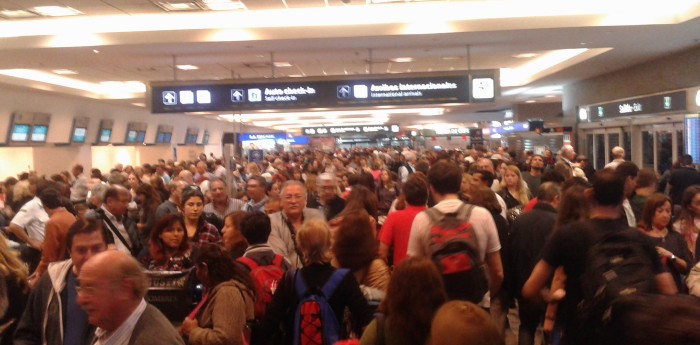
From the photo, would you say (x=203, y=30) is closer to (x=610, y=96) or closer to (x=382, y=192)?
(x=382, y=192)

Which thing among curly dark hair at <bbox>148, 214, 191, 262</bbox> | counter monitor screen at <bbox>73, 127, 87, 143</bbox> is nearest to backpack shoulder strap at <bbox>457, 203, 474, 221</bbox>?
curly dark hair at <bbox>148, 214, 191, 262</bbox>

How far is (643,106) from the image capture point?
1271 centimetres

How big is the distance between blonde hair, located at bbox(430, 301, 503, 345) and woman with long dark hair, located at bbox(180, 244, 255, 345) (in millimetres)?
1542

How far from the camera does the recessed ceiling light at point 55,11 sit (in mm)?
8302

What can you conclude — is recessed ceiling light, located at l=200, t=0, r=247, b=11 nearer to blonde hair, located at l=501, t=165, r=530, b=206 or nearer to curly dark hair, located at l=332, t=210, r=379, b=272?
blonde hair, located at l=501, t=165, r=530, b=206

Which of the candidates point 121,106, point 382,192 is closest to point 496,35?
point 382,192

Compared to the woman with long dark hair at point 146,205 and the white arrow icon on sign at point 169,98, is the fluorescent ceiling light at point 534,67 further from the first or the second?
the woman with long dark hair at point 146,205

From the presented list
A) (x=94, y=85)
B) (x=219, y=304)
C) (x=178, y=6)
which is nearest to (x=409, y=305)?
(x=219, y=304)

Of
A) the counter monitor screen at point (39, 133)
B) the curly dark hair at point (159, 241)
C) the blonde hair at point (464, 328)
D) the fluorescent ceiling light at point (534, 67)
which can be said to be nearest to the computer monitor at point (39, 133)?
the counter monitor screen at point (39, 133)

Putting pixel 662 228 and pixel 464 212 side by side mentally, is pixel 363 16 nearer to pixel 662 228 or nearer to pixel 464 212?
pixel 662 228

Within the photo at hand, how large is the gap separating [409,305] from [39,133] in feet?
54.9

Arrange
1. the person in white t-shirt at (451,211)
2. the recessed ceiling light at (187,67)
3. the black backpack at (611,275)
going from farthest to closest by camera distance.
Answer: the recessed ceiling light at (187,67)
the person in white t-shirt at (451,211)
the black backpack at (611,275)

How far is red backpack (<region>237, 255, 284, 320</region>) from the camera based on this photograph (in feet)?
12.7

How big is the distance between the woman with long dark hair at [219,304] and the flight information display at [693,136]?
9.25m
